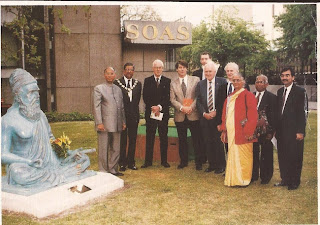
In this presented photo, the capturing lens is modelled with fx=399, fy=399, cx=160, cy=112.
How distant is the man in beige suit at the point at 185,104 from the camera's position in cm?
578

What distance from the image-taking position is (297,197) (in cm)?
464

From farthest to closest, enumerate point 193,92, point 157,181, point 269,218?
point 193,92 → point 157,181 → point 269,218

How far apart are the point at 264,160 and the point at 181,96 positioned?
1514mm

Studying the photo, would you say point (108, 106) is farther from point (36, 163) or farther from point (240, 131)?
point (240, 131)

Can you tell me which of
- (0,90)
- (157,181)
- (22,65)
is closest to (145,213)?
(157,181)

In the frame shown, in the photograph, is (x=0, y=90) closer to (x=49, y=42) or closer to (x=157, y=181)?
(x=49, y=42)

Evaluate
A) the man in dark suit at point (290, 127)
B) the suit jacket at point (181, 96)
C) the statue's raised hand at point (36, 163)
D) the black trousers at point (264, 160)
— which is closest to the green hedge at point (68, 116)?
the statue's raised hand at point (36, 163)

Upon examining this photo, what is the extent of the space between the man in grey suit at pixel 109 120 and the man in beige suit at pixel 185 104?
2.70 feet

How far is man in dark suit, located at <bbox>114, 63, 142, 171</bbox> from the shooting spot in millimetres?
5691

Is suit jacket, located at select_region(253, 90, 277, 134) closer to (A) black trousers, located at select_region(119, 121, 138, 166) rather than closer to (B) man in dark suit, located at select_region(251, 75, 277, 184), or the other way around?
(B) man in dark suit, located at select_region(251, 75, 277, 184)

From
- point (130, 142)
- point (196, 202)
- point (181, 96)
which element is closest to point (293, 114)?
point (196, 202)

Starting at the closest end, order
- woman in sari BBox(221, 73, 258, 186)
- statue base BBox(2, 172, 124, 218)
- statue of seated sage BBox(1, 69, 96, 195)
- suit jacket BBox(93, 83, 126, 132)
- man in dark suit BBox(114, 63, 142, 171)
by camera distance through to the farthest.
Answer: statue base BBox(2, 172, 124, 218) < statue of seated sage BBox(1, 69, 96, 195) < woman in sari BBox(221, 73, 258, 186) < suit jacket BBox(93, 83, 126, 132) < man in dark suit BBox(114, 63, 142, 171)

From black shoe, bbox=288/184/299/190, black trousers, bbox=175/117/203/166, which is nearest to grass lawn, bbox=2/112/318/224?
black shoe, bbox=288/184/299/190

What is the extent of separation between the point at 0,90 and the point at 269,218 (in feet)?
10.5
